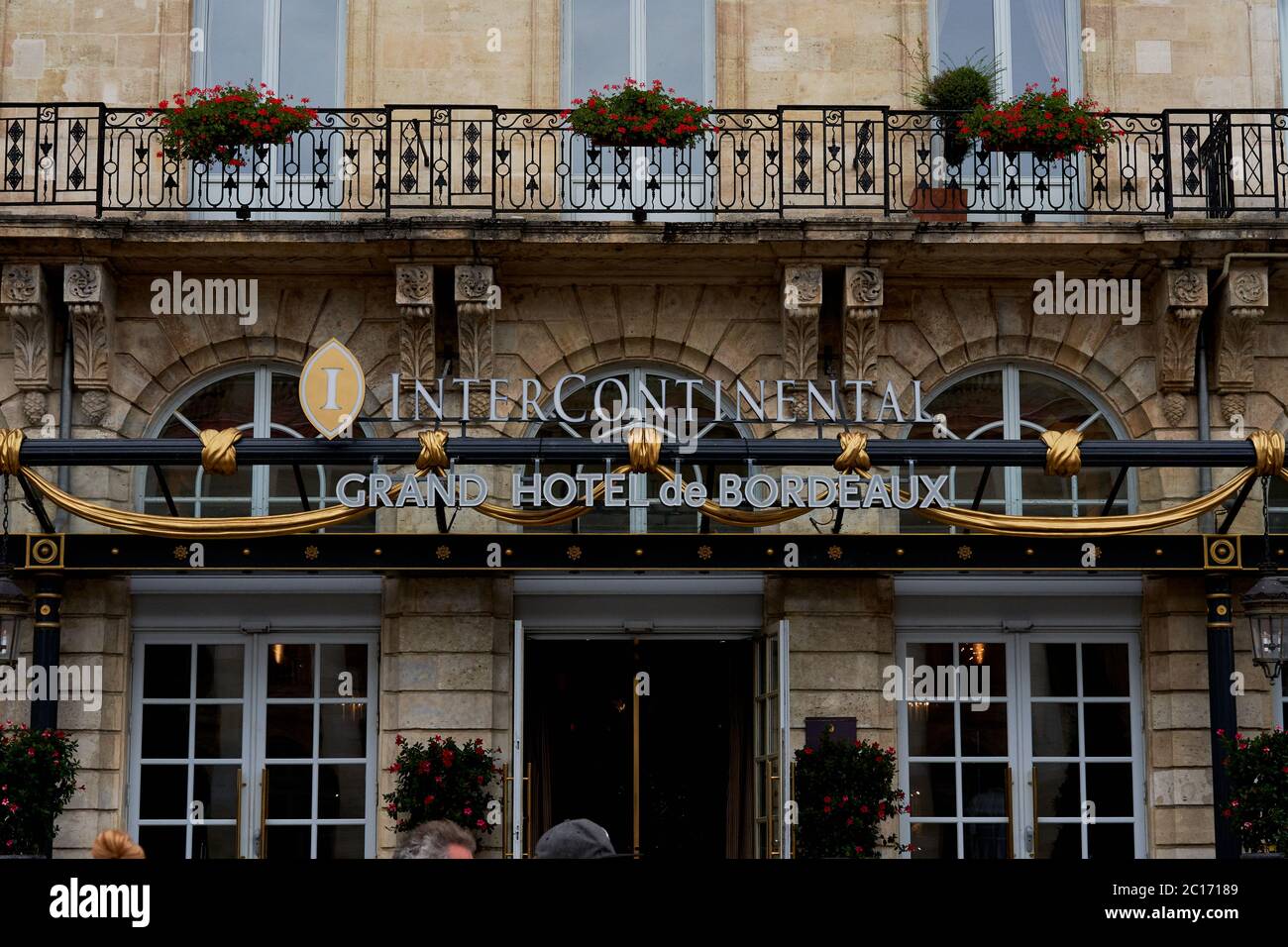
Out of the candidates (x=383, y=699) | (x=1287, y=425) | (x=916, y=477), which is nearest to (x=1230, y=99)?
(x=1287, y=425)

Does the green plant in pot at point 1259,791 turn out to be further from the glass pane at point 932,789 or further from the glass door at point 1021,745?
the glass pane at point 932,789

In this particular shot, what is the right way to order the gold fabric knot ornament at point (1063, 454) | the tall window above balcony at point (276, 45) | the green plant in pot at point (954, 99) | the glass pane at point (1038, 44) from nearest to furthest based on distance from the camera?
the gold fabric knot ornament at point (1063, 454) → the green plant in pot at point (954, 99) → the tall window above balcony at point (276, 45) → the glass pane at point (1038, 44)

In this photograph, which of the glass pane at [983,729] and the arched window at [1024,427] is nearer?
the glass pane at [983,729]

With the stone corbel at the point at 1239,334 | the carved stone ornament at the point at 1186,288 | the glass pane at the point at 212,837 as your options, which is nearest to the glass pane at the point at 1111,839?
the stone corbel at the point at 1239,334

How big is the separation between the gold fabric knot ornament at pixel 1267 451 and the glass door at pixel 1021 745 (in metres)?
1.87

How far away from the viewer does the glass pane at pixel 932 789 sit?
40.8ft

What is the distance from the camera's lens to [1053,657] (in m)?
12.7

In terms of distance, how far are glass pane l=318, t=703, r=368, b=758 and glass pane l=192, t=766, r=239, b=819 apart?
2.28 feet

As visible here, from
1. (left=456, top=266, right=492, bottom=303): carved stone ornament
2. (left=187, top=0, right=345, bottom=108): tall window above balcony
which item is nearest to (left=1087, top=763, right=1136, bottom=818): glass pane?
(left=456, top=266, right=492, bottom=303): carved stone ornament

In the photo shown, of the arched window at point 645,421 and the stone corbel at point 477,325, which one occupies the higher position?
the stone corbel at point 477,325

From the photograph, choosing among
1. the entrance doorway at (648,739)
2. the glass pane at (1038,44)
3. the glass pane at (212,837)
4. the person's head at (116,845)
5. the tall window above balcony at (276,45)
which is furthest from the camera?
the glass pane at (1038,44)

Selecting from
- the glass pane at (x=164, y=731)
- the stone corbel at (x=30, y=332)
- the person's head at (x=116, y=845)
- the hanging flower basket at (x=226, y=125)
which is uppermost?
the hanging flower basket at (x=226, y=125)

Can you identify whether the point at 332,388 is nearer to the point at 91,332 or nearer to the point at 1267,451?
the point at 91,332

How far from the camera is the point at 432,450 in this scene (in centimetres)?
1107
